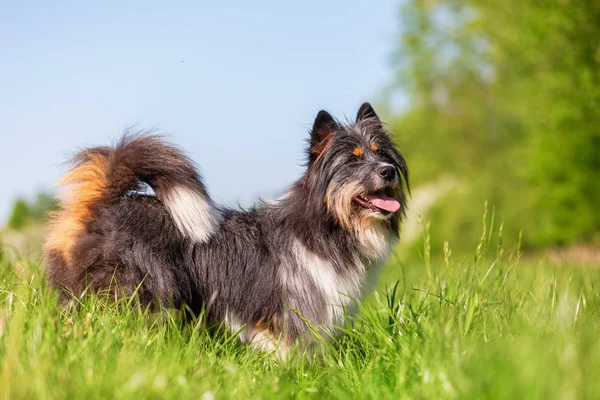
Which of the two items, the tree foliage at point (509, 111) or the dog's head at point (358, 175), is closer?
the dog's head at point (358, 175)

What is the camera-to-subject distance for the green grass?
289 centimetres

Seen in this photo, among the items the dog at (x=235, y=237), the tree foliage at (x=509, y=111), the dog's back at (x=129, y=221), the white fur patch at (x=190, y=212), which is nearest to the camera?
the dog's back at (x=129, y=221)

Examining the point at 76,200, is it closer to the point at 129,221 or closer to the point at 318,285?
the point at 129,221

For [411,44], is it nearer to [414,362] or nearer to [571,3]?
[571,3]

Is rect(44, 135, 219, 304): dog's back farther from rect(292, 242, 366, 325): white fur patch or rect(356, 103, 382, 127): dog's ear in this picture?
rect(356, 103, 382, 127): dog's ear

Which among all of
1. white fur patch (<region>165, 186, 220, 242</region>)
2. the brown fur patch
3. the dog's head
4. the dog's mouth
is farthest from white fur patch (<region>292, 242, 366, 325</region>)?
the brown fur patch

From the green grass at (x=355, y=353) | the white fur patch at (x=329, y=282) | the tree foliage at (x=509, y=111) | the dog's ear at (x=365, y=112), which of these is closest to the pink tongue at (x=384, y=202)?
the white fur patch at (x=329, y=282)

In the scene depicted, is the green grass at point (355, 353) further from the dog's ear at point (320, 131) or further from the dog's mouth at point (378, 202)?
the dog's ear at point (320, 131)

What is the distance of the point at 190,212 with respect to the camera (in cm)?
487

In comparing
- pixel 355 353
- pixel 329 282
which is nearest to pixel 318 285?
pixel 329 282

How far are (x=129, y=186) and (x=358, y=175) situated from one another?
5.87 feet

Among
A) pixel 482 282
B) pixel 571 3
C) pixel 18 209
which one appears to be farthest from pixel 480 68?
pixel 482 282

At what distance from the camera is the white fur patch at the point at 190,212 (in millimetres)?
4875

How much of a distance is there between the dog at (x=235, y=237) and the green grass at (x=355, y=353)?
26cm
